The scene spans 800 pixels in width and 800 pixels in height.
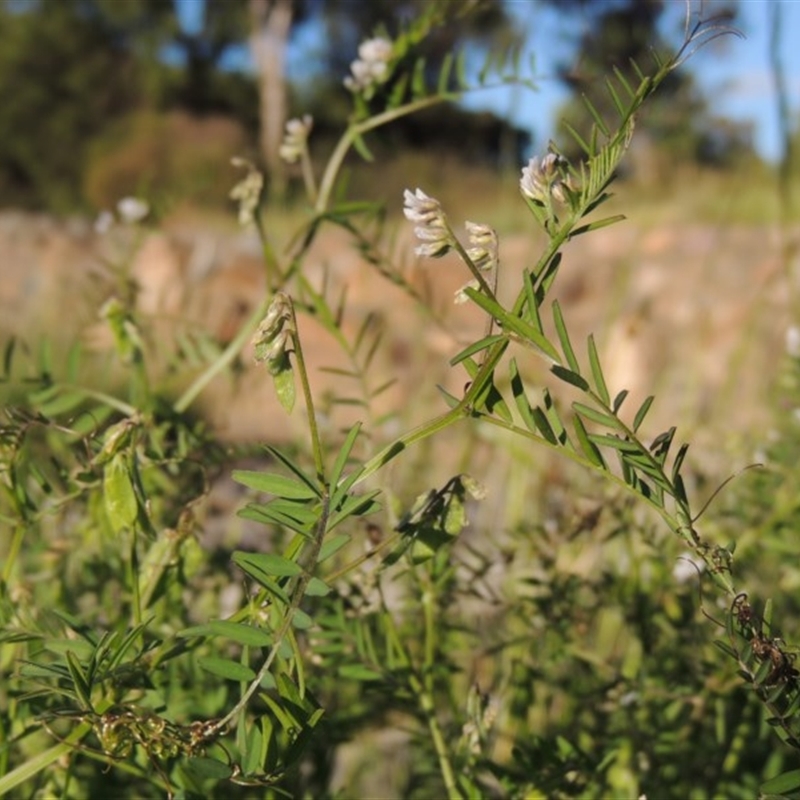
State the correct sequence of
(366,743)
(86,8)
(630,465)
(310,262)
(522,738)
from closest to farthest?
(630,465) → (522,738) → (366,743) → (310,262) → (86,8)

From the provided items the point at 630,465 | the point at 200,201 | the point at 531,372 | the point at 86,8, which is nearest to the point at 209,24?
the point at 86,8

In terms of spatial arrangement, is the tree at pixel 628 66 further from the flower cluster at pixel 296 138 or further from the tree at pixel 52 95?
the tree at pixel 52 95

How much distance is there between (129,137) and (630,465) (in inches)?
545

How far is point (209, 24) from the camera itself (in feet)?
54.9

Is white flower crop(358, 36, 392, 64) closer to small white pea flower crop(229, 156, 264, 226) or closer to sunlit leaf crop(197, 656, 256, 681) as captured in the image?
small white pea flower crop(229, 156, 264, 226)

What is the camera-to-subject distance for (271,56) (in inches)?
603

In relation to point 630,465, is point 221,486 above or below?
below

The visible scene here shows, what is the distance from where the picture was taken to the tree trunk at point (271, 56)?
15.3 meters

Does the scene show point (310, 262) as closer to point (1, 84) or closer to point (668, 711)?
point (668, 711)

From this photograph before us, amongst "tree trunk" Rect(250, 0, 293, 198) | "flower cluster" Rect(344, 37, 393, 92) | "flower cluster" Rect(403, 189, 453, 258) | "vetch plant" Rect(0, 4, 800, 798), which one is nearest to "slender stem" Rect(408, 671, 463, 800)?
"vetch plant" Rect(0, 4, 800, 798)

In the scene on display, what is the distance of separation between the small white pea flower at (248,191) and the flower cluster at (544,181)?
28 centimetres

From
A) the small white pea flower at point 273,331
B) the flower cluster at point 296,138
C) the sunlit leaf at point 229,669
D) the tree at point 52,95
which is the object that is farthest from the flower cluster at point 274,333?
the tree at point 52,95

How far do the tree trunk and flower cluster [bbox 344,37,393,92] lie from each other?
46.9ft

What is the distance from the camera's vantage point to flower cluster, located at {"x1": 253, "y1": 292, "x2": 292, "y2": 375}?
1.35 ft
